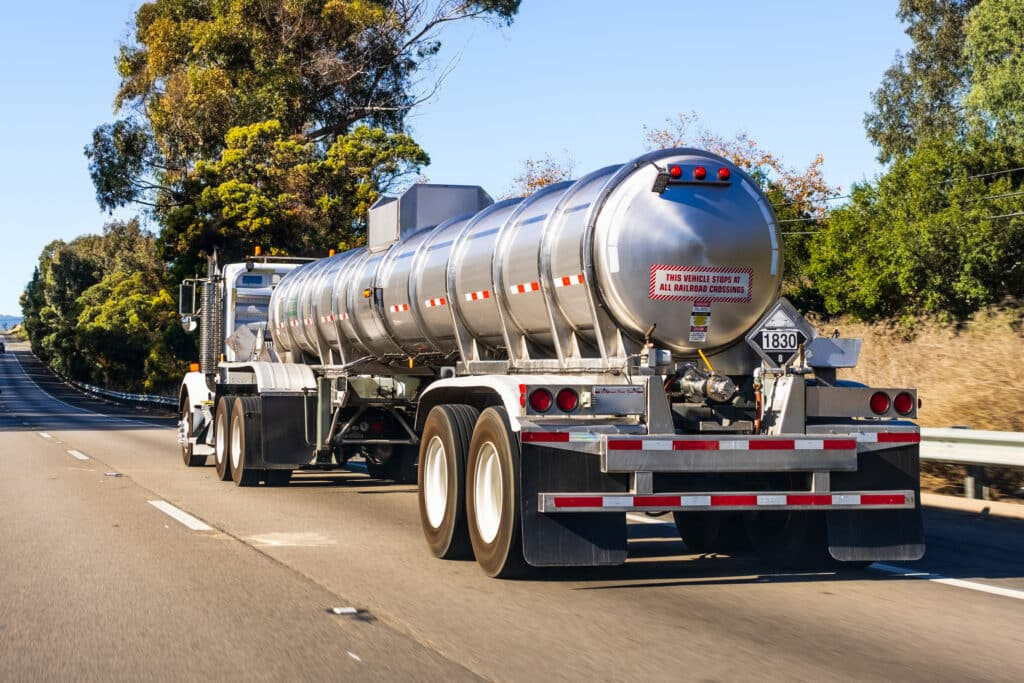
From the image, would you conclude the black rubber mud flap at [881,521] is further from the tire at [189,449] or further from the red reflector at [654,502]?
the tire at [189,449]

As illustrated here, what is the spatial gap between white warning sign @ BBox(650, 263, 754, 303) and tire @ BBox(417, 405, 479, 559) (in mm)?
1768

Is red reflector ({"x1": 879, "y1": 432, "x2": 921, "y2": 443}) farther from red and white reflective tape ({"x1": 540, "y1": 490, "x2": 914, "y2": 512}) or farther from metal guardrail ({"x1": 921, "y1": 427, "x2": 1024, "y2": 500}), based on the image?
metal guardrail ({"x1": 921, "y1": 427, "x2": 1024, "y2": 500})

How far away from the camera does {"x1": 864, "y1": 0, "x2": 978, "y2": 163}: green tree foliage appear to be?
53000mm

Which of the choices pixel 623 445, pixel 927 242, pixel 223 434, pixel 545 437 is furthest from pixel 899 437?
pixel 927 242

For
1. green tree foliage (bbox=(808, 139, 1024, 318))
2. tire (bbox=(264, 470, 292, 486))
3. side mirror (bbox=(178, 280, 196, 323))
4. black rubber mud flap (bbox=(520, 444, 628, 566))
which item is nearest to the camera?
black rubber mud flap (bbox=(520, 444, 628, 566))

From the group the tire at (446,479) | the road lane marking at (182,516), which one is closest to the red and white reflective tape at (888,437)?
the tire at (446,479)

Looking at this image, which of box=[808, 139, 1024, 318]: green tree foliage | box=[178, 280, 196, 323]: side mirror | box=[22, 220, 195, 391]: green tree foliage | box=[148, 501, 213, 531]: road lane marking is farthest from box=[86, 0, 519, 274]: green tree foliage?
box=[148, 501, 213, 531]: road lane marking

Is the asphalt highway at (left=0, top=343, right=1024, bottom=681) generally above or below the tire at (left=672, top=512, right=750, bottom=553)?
below

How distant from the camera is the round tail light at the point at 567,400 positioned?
336 inches

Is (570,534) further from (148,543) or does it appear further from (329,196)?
(329,196)

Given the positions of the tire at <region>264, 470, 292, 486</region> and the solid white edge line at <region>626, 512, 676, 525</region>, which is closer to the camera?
the solid white edge line at <region>626, 512, 676, 525</region>

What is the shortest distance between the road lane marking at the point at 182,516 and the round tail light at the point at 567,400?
468 centimetres

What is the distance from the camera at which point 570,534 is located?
8383 millimetres

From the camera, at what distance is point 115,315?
79938mm
